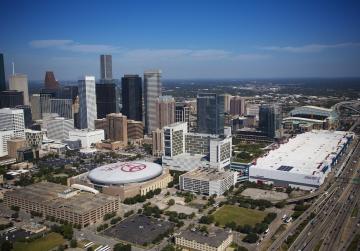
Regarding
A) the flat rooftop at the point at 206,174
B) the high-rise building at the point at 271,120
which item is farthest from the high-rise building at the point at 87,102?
the flat rooftop at the point at 206,174

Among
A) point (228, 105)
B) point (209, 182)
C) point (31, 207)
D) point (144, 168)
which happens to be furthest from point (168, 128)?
point (228, 105)

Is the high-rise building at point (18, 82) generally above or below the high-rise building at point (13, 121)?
above

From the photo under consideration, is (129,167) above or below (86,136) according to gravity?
below

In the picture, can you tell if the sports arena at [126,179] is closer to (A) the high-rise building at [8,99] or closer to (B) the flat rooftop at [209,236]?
(B) the flat rooftop at [209,236]

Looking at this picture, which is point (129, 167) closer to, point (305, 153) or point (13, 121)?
point (305, 153)

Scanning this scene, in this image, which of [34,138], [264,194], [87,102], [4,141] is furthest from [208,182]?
[87,102]
